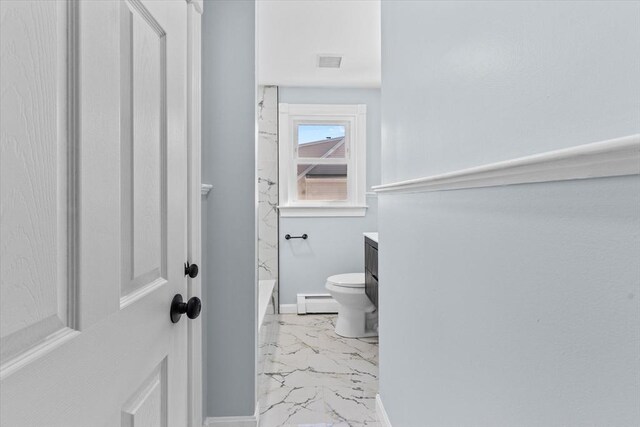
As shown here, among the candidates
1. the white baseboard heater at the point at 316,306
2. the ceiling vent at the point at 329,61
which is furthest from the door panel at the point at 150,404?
the white baseboard heater at the point at 316,306

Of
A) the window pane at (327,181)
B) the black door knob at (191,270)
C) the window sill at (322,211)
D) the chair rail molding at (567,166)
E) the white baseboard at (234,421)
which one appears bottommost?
the white baseboard at (234,421)

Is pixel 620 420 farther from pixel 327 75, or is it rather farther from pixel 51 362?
pixel 327 75

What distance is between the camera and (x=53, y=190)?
46 centimetres

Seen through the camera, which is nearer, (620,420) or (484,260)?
(620,420)

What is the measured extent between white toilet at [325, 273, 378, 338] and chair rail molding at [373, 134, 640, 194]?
2.25m

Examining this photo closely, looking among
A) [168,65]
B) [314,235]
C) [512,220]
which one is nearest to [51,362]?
[168,65]

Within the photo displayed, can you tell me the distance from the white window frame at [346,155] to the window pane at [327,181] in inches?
2.3

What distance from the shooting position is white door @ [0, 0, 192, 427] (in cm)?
40

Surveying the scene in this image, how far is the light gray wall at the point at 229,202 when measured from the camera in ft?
5.69

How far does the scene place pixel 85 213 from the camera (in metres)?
0.51

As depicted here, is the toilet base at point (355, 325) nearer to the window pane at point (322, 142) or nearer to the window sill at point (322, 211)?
the window sill at point (322, 211)

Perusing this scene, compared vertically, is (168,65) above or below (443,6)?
below

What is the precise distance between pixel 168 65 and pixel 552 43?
0.77m

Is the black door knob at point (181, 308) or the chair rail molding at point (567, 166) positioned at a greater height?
the chair rail molding at point (567, 166)
